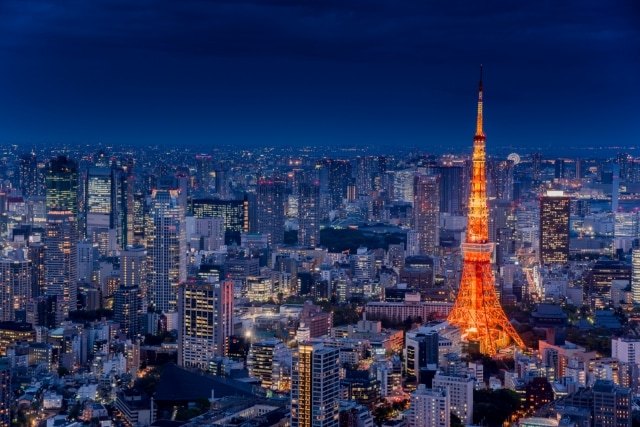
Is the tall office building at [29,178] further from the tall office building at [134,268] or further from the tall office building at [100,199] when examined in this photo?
the tall office building at [134,268]

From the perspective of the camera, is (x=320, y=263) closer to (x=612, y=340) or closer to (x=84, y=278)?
(x=84, y=278)

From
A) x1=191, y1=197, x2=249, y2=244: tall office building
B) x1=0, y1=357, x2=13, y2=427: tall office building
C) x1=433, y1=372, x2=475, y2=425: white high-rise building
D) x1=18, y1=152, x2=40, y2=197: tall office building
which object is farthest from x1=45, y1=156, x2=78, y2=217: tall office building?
x1=433, y1=372, x2=475, y2=425: white high-rise building

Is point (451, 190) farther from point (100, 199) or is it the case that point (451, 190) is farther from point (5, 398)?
point (5, 398)

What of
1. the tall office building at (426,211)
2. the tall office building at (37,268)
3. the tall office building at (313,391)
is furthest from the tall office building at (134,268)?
the tall office building at (313,391)

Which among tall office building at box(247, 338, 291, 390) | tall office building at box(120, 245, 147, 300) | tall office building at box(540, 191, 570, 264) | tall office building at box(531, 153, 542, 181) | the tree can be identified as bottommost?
the tree

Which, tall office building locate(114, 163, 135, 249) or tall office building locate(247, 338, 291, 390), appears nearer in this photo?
tall office building locate(247, 338, 291, 390)

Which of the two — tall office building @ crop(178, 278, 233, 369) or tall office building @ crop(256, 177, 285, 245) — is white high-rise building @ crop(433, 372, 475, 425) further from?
tall office building @ crop(256, 177, 285, 245)

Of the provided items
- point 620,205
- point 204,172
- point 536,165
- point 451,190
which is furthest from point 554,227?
point 204,172

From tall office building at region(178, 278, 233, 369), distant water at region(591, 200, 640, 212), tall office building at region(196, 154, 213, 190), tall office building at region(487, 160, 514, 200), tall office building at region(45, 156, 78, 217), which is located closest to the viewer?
tall office building at region(178, 278, 233, 369)
